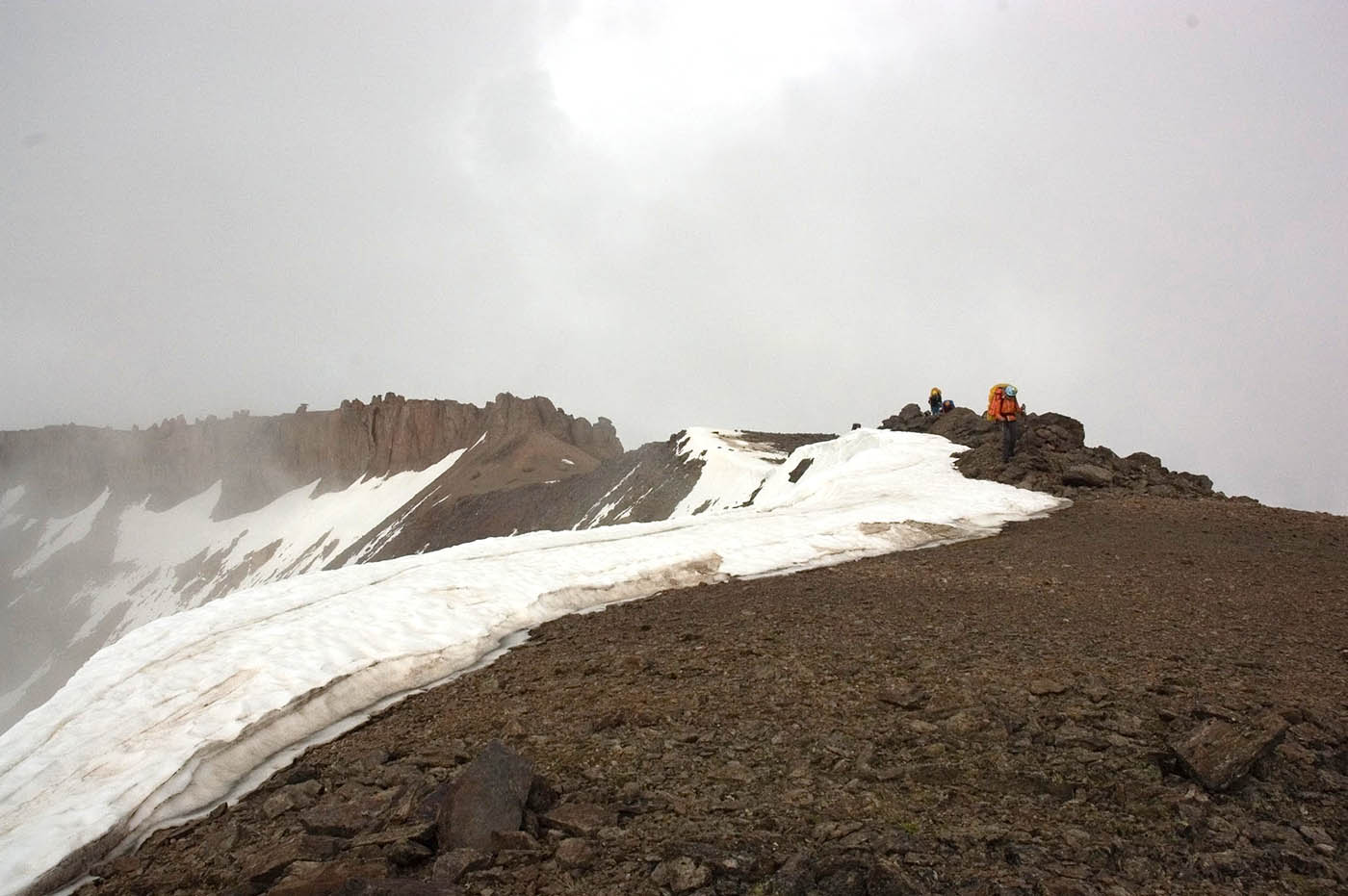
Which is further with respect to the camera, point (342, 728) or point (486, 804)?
point (342, 728)

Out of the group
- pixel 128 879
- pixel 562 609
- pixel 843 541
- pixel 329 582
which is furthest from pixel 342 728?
pixel 843 541

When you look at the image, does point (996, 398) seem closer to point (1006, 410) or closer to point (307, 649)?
point (1006, 410)

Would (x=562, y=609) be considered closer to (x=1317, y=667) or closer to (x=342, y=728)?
(x=342, y=728)

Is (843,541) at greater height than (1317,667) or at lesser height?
greater

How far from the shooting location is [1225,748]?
4.67m

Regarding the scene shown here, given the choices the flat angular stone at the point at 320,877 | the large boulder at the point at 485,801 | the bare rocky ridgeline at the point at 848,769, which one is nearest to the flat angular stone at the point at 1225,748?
the bare rocky ridgeline at the point at 848,769

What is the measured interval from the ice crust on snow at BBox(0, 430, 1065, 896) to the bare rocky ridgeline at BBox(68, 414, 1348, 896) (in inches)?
26.3

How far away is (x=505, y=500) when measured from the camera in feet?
232

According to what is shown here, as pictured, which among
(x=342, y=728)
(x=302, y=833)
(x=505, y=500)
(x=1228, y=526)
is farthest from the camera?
(x=505, y=500)

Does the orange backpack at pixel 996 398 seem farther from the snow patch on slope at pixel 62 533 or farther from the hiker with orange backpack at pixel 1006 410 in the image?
the snow patch on slope at pixel 62 533

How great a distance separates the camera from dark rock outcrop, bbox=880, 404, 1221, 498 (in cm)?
2156

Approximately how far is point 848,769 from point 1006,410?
20.7 m

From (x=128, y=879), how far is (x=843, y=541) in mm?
13134

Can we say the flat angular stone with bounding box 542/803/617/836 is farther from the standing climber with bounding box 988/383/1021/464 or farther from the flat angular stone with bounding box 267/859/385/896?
the standing climber with bounding box 988/383/1021/464
